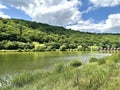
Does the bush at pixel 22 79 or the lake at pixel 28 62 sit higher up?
the bush at pixel 22 79

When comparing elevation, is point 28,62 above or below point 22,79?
below

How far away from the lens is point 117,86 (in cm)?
947

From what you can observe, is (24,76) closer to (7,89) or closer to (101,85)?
(7,89)

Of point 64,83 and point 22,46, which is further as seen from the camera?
point 22,46

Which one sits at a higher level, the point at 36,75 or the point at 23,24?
the point at 23,24

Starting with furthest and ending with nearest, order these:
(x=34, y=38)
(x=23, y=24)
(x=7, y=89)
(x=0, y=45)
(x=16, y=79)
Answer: (x=23, y=24) < (x=34, y=38) < (x=0, y=45) < (x=16, y=79) < (x=7, y=89)

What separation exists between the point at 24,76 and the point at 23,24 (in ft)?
575

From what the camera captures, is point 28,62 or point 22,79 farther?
point 28,62

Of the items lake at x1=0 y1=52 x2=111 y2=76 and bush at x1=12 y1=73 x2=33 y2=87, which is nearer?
bush at x1=12 y1=73 x2=33 y2=87

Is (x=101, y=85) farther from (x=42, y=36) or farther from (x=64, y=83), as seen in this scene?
(x=42, y=36)

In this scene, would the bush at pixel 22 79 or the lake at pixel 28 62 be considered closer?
the bush at pixel 22 79

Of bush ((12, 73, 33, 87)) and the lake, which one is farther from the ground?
bush ((12, 73, 33, 87))

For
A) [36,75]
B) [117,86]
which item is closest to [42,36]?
[36,75]

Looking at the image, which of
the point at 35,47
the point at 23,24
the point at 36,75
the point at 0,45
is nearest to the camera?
the point at 36,75
